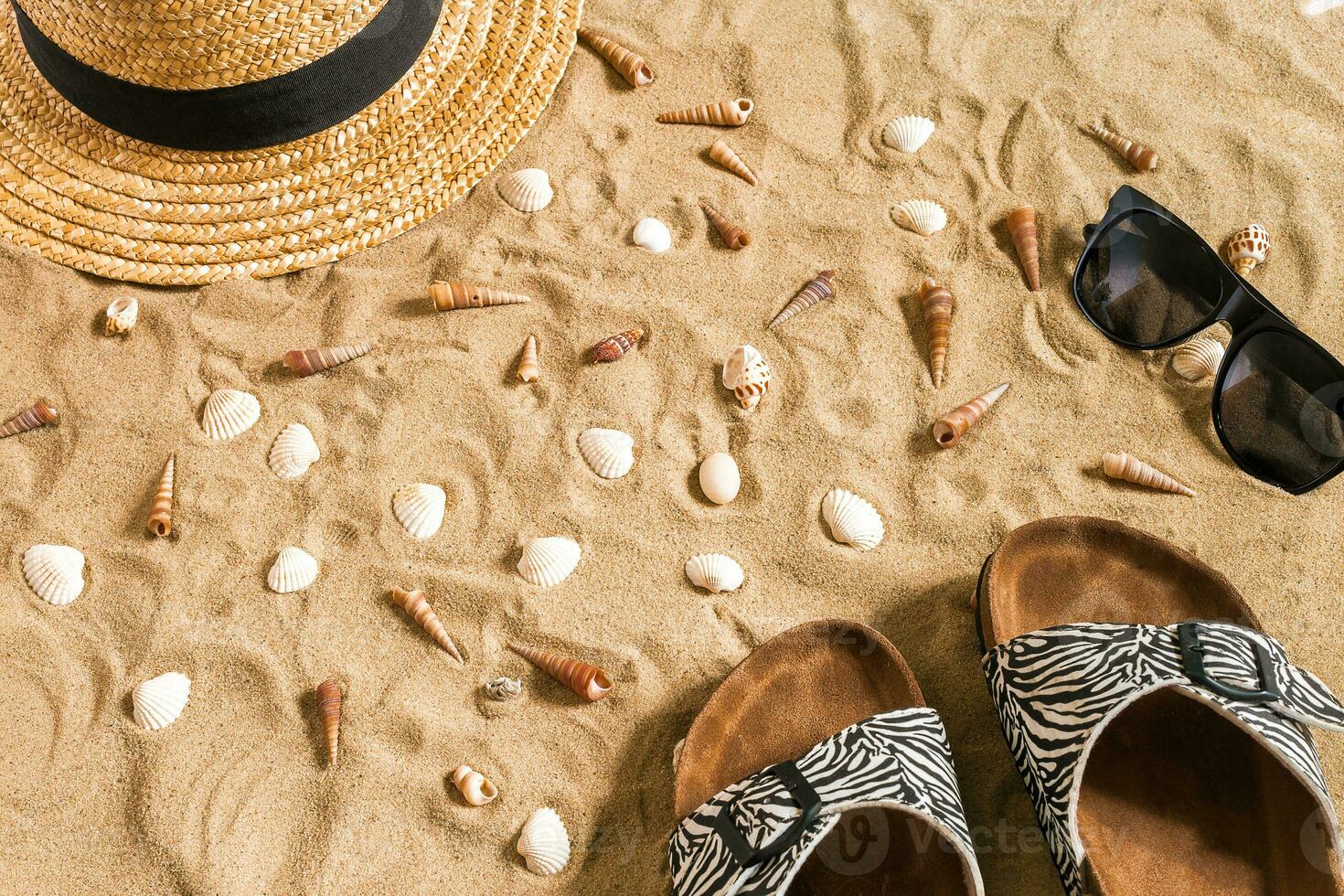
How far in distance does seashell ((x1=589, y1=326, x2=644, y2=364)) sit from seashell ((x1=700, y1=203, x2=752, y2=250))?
13.2 inches

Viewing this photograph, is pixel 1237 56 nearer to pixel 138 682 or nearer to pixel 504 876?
pixel 504 876

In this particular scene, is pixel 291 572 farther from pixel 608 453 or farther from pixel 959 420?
pixel 959 420

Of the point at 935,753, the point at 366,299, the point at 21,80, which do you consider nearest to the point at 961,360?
the point at 935,753

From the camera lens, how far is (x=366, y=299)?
7.22 ft

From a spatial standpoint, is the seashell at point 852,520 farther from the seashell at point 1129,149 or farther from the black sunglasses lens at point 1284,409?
the seashell at point 1129,149

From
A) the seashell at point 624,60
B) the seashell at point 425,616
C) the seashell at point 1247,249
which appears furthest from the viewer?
the seashell at point 624,60

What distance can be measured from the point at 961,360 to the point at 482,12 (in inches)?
57.1

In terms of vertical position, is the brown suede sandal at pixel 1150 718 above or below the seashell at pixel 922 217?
below

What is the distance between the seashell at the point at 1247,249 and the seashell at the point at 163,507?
249cm

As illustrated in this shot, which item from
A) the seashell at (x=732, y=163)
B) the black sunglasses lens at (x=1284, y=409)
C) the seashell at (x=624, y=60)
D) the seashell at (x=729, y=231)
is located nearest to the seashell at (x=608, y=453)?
the seashell at (x=729, y=231)

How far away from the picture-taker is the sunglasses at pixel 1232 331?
1957mm

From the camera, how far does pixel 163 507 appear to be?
1957 mm

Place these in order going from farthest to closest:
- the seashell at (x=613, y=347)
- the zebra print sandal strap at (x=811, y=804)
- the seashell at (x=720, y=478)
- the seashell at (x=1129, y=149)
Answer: the seashell at (x=1129, y=149), the seashell at (x=613, y=347), the seashell at (x=720, y=478), the zebra print sandal strap at (x=811, y=804)

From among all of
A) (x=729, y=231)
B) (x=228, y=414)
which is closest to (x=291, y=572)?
(x=228, y=414)
